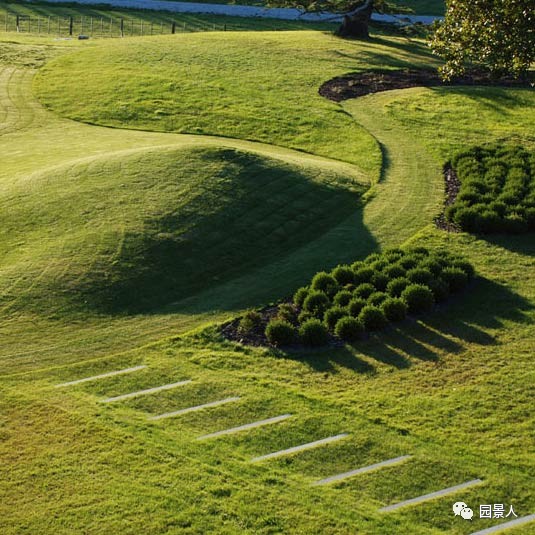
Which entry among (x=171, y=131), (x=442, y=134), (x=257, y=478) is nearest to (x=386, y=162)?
(x=442, y=134)

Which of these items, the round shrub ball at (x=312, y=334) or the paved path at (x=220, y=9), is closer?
the round shrub ball at (x=312, y=334)

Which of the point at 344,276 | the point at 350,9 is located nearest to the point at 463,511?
the point at 344,276

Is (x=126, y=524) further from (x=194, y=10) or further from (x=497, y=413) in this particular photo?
(x=194, y=10)

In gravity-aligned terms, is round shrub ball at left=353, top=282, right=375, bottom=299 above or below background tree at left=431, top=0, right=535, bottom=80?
below

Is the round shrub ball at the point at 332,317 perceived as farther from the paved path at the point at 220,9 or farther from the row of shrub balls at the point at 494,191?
the paved path at the point at 220,9

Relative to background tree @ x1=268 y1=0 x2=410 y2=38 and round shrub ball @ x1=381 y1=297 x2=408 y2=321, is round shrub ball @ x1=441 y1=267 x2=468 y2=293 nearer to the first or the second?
round shrub ball @ x1=381 y1=297 x2=408 y2=321

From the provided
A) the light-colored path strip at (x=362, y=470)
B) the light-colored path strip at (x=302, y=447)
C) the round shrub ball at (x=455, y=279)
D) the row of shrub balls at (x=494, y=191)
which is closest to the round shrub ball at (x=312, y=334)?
the light-colored path strip at (x=302, y=447)

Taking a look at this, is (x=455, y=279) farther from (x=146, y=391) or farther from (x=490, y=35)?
(x=490, y=35)

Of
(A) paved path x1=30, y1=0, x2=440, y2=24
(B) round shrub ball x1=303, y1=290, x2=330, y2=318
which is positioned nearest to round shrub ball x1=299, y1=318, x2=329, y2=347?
(B) round shrub ball x1=303, y1=290, x2=330, y2=318
